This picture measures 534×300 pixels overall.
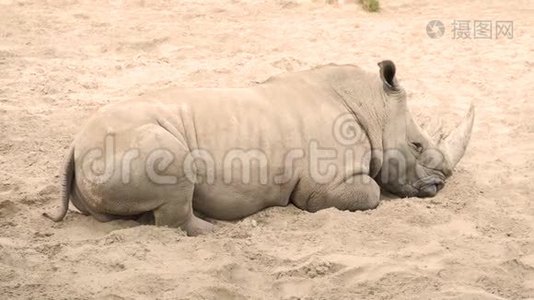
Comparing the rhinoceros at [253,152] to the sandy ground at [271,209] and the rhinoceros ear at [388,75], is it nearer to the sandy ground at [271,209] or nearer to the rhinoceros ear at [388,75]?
the rhinoceros ear at [388,75]

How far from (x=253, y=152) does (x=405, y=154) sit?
3.86 feet

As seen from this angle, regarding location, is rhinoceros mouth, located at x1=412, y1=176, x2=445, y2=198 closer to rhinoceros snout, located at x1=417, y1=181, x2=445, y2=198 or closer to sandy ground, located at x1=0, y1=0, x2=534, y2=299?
rhinoceros snout, located at x1=417, y1=181, x2=445, y2=198

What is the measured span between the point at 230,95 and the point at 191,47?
3368 mm

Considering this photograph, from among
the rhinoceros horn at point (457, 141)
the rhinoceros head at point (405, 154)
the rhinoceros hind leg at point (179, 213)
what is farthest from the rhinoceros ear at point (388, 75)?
the rhinoceros hind leg at point (179, 213)

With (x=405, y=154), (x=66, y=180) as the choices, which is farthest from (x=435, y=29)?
(x=66, y=180)

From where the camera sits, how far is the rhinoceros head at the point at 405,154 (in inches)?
225

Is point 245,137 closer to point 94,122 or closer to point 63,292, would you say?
point 94,122

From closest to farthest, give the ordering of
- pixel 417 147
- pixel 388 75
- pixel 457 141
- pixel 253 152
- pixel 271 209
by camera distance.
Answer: pixel 253 152 < pixel 271 209 < pixel 388 75 < pixel 417 147 < pixel 457 141

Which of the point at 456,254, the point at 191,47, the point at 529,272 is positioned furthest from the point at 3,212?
the point at 191,47

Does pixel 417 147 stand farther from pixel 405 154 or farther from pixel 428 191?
pixel 428 191

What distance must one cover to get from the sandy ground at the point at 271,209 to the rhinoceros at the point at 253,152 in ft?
0.48

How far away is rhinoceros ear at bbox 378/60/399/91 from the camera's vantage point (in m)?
5.68

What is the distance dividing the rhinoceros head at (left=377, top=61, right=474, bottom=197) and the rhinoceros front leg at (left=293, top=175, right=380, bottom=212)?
14.8 inches

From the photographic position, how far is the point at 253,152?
5.20m
